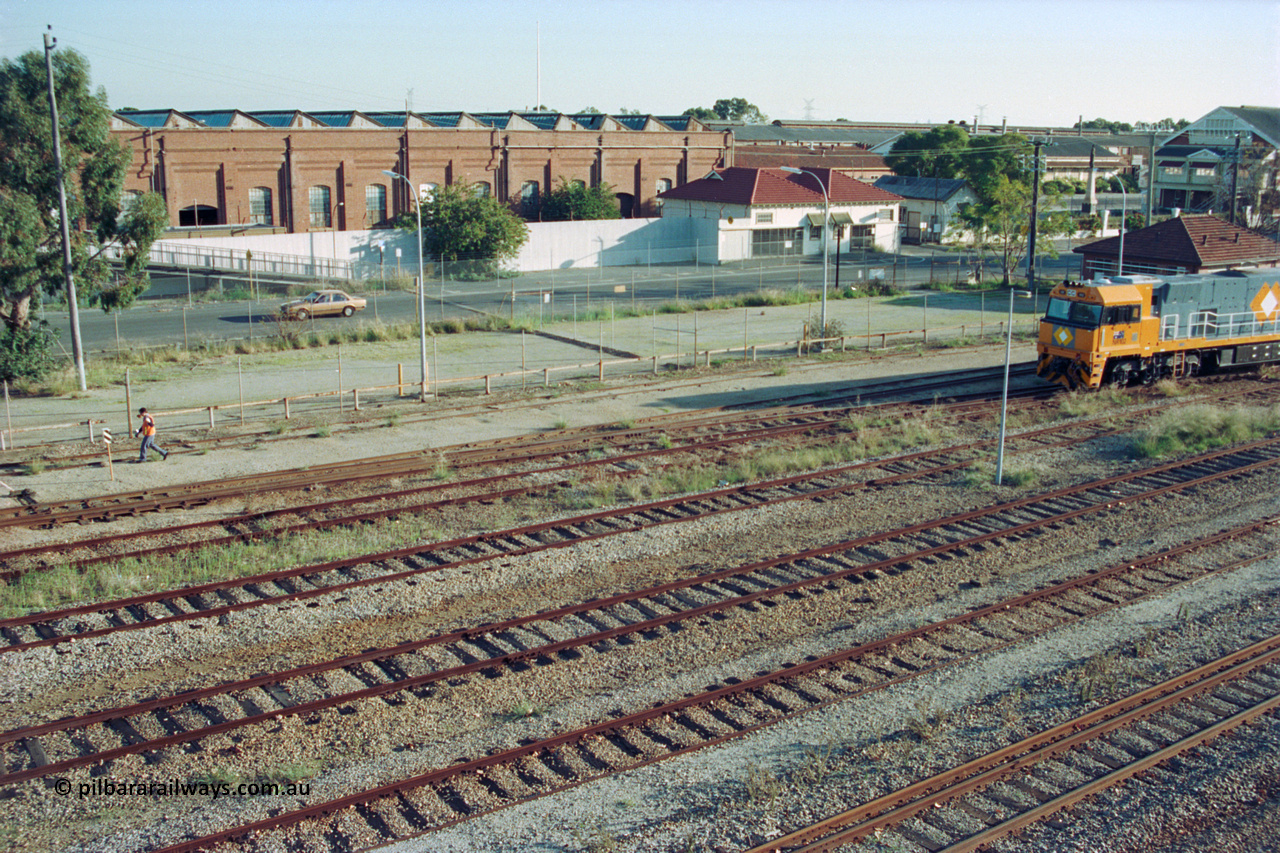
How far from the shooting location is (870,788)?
33.1 ft

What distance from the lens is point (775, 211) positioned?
66.2 metres

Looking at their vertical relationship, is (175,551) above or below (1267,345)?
below

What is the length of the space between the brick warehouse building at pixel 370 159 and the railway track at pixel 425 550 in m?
43.2

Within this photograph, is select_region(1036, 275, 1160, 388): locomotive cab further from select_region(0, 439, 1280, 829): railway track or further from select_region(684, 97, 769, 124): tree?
select_region(684, 97, 769, 124): tree

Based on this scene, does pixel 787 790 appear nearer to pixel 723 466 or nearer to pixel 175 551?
pixel 175 551

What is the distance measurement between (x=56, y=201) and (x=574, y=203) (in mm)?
41198

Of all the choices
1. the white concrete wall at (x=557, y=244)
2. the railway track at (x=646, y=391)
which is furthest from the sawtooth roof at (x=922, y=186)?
the railway track at (x=646, y=391)

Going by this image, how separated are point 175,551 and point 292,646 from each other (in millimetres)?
4604

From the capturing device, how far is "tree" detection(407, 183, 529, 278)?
5769 centimetres

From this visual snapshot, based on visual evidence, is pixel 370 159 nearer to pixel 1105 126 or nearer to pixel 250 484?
pixel 250 484

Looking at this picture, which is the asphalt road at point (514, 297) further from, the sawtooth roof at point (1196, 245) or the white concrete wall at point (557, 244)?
the sawtooth roof at point (1196, 245)

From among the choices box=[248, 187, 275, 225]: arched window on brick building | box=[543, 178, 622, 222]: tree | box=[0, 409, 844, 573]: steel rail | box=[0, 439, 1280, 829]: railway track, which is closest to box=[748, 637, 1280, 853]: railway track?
box=[0, 439, 1280, 829]: railway track

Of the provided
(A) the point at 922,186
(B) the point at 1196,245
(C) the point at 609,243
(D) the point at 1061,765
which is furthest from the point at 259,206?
(D) the point at 1061,765

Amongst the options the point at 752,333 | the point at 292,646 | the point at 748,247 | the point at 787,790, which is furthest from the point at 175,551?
the point at 748,247
